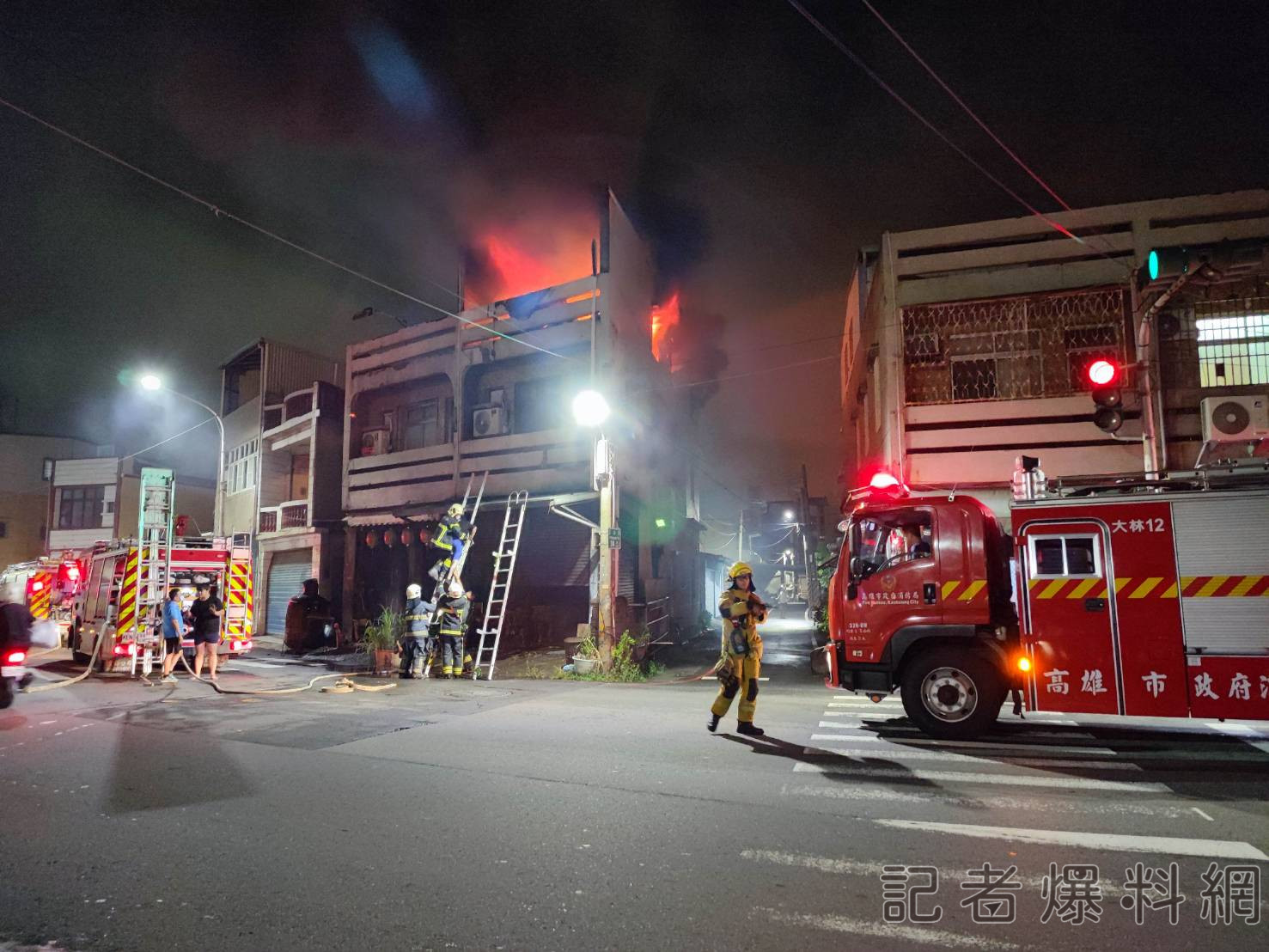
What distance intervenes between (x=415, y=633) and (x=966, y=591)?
9948mm

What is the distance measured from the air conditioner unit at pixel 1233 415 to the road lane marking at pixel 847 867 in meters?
12.6

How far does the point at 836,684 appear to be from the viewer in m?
8.38

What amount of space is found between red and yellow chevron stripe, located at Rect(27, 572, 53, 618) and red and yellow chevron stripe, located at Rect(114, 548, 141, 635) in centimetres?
1073

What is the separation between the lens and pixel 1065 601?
292 inches

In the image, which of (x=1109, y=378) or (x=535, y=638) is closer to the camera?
(x=1109, y=378)

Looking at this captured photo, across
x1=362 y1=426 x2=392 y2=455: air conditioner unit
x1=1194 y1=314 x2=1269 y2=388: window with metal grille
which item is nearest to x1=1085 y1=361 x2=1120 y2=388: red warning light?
x1=1194 y1=314 x2=1269 y2=388: window with metal grille

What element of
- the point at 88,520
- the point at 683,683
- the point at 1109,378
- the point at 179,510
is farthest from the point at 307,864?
the point at 88,520

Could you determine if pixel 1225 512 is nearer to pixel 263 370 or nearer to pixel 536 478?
pixel 536 478

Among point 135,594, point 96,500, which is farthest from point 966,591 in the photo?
point 96,500

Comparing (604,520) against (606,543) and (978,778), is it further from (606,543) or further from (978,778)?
(978,778)

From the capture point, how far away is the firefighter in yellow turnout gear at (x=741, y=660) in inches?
308

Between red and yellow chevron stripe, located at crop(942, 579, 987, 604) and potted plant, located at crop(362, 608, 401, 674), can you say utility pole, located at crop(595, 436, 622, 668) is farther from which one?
red and yellow chevron stripe, located at crop(942, 579, 987, 604)

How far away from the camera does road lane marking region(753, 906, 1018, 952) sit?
3244 millimetres

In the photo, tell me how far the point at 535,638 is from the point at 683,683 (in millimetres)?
6442
